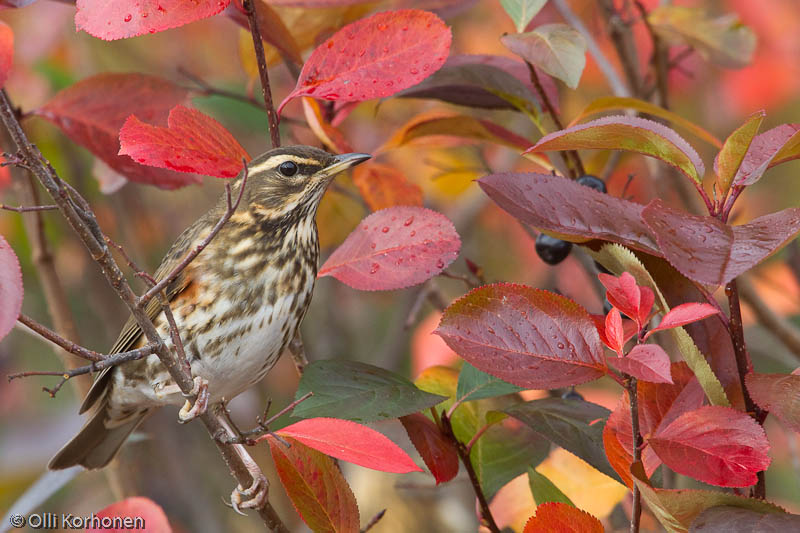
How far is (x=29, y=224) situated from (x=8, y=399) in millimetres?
2541

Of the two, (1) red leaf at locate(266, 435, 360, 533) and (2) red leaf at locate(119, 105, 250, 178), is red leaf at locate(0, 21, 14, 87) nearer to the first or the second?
(2) red leaf at locate(119, 105, 250, 178)

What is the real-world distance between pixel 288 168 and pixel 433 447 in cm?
96

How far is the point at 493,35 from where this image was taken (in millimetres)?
4383

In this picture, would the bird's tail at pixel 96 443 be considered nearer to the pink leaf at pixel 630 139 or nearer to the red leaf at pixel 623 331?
the red leaf at pixel 623 331

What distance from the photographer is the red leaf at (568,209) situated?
1285 millimetres

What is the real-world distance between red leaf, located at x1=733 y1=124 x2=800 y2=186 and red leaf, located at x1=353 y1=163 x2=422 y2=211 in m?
0.87

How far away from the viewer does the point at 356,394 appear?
1.49 m

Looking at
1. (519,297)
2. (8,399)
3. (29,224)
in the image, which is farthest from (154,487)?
(519,297)

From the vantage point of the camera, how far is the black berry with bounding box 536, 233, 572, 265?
76.0 inches

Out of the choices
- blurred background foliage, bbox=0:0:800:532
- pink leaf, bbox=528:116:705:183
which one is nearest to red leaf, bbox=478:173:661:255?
pink leaf, bbox=528:116:705:183

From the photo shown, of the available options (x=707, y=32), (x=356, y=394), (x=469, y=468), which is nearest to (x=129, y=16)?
(x=356, y=394)

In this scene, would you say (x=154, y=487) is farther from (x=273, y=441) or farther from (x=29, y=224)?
(x=273, y=441)

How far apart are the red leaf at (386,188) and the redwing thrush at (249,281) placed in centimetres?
8

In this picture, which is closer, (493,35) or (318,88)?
(318,88)
